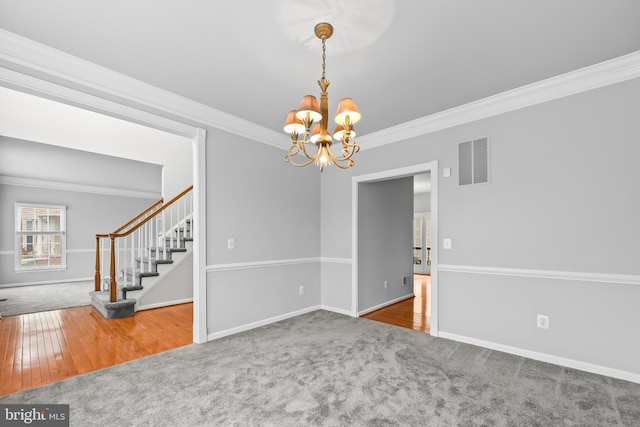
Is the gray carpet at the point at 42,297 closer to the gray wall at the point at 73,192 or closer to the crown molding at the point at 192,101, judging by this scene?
the gray wall at the point at 73,192

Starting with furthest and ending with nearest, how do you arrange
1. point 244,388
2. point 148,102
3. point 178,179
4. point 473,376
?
point 178,179 → point 148,102 → point 473,376 → point 244,388

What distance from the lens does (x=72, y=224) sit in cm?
785

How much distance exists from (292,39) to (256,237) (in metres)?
2.51

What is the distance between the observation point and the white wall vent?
327 cm

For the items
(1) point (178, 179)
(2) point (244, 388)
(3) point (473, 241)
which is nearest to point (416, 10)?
(3) point (473, 241)

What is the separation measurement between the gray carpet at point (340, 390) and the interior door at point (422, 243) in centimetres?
635

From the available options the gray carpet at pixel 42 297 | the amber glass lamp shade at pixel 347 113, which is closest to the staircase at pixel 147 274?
the gray carpet at pixel 42 297

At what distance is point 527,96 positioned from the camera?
298 centimetres

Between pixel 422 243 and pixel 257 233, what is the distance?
7.06m

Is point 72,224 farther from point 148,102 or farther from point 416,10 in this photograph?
point 416,10

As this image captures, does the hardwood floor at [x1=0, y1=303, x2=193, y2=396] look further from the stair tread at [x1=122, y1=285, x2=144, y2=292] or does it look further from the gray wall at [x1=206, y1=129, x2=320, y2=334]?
the gray wall at [x1=206, y1=129, x2=320, y2=334]

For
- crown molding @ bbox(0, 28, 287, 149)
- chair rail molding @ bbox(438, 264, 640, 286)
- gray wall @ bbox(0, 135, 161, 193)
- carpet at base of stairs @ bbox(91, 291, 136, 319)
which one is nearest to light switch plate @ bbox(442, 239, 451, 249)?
chair rail molding @ bbox(438, 264, 640, 286)

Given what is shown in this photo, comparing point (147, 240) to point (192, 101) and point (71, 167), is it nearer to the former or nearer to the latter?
point (192, 101)

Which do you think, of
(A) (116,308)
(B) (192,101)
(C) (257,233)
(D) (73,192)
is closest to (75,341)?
(A) (116,308)
